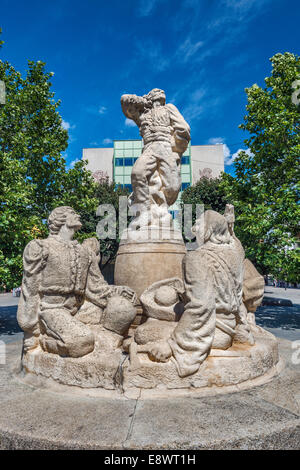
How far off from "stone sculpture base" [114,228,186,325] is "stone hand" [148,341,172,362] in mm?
1408

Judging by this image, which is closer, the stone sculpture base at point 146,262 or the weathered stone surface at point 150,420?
the weathered stone surface at point 150,420

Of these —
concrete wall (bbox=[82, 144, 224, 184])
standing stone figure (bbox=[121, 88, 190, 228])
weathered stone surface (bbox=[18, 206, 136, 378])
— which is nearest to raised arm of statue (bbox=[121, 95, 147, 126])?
standing stone figure (bbox=[121, 88, 190, 228])

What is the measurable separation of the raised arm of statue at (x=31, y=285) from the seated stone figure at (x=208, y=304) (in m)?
1.32

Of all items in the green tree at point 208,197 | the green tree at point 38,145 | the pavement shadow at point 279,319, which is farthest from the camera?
the green tree at point 208,197

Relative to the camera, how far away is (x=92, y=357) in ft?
10.4

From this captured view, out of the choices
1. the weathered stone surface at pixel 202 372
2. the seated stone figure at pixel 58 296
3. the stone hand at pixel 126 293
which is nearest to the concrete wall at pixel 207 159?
the stone hand at pixel 126 293

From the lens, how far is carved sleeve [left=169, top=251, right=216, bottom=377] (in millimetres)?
2996

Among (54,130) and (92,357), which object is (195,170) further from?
(92,357)

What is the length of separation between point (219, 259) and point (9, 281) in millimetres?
6913

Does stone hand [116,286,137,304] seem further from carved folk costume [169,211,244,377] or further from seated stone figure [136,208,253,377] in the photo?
Result: carved folk costume [169,211,244,377]

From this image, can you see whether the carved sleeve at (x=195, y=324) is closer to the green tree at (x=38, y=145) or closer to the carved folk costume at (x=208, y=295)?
the carved folk costume at (x=208, y=295)

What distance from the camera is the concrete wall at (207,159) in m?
34.1

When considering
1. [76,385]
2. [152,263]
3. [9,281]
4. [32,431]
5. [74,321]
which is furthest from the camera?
[9,281]

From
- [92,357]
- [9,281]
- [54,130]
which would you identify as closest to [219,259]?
[92,357]
